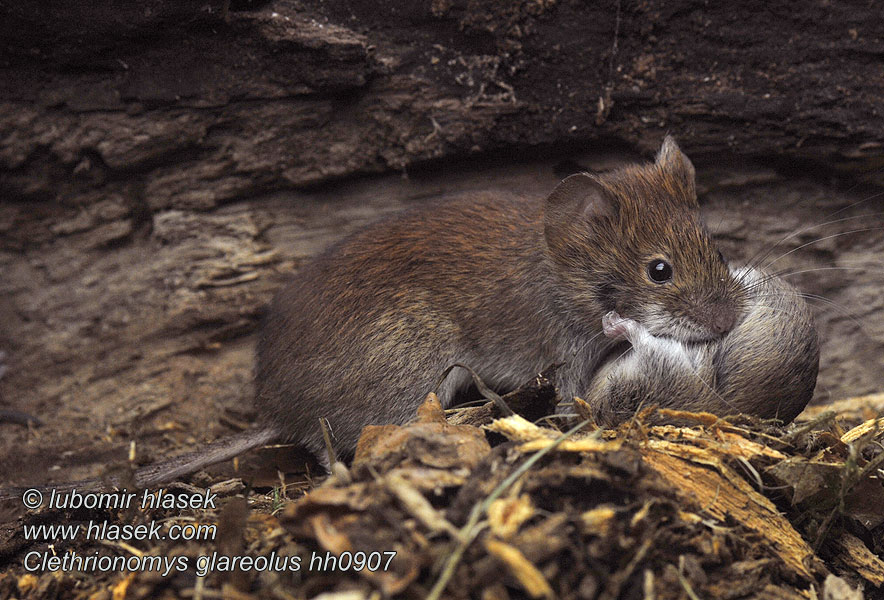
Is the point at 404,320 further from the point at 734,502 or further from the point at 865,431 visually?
the point at 865,431

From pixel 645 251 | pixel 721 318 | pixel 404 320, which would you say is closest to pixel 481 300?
pixel 404 320

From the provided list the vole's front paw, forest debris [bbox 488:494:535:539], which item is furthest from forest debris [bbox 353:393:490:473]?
the vole's front paw

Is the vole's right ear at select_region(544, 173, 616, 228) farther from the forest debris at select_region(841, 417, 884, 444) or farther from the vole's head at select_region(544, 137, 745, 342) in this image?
the forest debris at select_region(841, 417, 884, 444)

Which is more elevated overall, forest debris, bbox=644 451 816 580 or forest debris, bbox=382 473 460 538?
forest debris, bbox=382 473 460 538

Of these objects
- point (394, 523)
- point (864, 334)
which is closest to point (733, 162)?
point (864, 334)

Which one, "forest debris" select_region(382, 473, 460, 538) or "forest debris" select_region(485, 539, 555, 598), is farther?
"forest debris" select_region(382, 473, 460, 538)

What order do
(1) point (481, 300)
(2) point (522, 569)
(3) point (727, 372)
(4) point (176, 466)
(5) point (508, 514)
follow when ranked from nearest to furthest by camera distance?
(2) point (522, 569)
(5) point (508, 514)
(3) point (727, 372)
(4) point (176, 466)
(1) point (481, 300)
